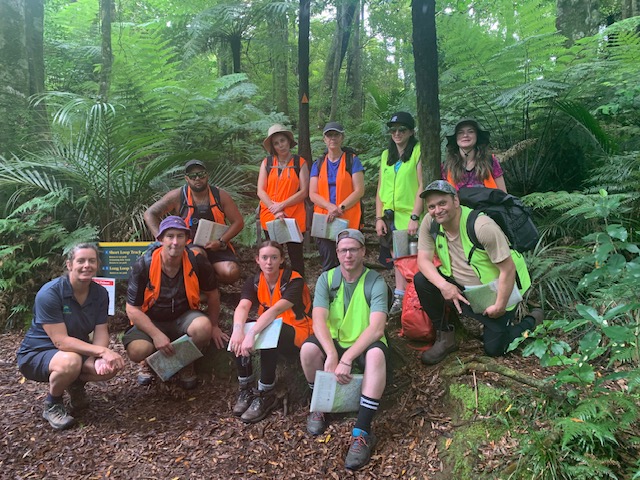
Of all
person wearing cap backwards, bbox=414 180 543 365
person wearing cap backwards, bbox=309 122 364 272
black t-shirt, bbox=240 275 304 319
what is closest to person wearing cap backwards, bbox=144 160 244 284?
black t-shirt, bbox=240 275 304 319

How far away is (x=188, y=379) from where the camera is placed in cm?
372

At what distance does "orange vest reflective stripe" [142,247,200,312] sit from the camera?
3.53 m

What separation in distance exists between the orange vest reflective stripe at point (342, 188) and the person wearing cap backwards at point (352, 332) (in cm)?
95

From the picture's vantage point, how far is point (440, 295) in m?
3.37

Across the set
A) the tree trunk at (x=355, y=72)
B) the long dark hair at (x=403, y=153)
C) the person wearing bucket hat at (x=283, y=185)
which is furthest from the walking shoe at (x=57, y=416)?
the tree trunk at (x=355, y=72)

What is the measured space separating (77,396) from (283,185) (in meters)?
2.56

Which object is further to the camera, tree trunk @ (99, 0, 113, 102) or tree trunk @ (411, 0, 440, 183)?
tree trunk @ (99, 0, 113, 102)

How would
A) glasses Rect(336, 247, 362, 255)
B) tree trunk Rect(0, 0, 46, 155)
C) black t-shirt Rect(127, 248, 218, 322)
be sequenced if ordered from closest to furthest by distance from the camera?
1. glasses Rect(336, 247, 362, 255)
2. black t-shirt Rect(127, 248, 218, 322)
3. tree trunk Rect(0, 0, 46, 155)

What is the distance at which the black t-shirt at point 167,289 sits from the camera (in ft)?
11.5

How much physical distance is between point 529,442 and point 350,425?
4.17 feet

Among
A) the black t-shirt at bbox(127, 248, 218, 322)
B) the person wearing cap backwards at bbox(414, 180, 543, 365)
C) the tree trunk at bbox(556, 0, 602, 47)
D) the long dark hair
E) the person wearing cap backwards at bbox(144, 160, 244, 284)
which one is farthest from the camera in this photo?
the tree trunk at bbox(556, 0, 602, 47)

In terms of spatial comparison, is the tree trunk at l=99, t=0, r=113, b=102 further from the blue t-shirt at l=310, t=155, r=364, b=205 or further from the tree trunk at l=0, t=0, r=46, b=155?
the blue t-shirt at l=310, t=155, r=364, b=205

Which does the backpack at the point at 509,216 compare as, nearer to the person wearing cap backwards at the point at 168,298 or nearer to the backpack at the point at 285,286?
the backpack at the point at 285,286

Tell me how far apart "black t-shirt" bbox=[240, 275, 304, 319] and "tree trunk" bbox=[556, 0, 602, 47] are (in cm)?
664
